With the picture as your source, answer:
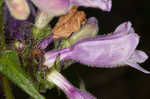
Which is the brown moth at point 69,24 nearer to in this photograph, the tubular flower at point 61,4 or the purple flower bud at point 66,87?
the purple flower bud at point 66,87

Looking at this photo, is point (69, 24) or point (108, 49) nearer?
point (108, 49)

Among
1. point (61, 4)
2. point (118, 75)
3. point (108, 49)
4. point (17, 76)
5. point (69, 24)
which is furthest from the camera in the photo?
point (118, 75)

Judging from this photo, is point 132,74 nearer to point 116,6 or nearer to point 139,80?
point 139,80

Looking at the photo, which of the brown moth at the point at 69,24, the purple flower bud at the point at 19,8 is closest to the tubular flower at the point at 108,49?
the brown moth at the point at 69,24

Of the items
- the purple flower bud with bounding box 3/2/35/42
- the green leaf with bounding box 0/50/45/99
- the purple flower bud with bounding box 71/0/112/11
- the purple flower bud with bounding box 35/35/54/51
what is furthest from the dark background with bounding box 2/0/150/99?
the purple flower bud with bounding box 71/0/112/11

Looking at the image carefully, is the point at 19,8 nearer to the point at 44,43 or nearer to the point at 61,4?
the point at 61,4

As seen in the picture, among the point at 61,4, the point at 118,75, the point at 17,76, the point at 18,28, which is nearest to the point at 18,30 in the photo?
the point at 18,28
